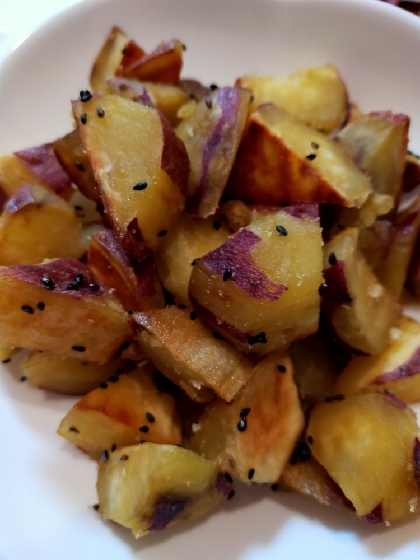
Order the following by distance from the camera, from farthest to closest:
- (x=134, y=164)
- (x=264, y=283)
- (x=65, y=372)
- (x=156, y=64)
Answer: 1. (x=156, y=64)
2. (x=65, y=372)
3. (x=134, y=164)
4. (x=264, y=283)

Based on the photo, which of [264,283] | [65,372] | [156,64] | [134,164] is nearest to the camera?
[264,283]

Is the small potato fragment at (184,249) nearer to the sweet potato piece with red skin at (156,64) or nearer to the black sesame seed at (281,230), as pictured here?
the black sesame seed at (281,230)

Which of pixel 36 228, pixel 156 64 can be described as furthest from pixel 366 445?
pixel 156 64

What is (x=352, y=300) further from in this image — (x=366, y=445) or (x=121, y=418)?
(x=121, y=418)

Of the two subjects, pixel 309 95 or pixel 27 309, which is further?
pixel 309 95

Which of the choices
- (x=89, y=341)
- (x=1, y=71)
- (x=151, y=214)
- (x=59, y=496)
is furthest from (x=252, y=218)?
(x=1, y=71)

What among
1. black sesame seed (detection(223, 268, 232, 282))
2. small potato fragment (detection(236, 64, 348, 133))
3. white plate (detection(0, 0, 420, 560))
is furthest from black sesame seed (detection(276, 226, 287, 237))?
white plate (detection(0, 0, 420, 560))
